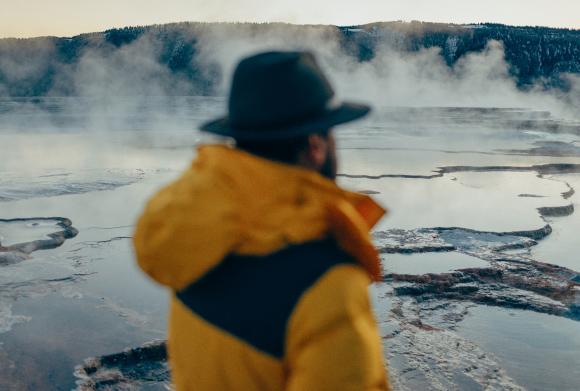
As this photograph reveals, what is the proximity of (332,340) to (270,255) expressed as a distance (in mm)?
129

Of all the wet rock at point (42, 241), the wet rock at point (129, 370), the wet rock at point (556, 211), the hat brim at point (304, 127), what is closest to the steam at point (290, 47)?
the wet rock at point (556, 211)

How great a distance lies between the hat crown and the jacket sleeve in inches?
8.8

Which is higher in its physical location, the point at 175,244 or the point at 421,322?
the point at 175,244

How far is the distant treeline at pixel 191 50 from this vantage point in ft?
129

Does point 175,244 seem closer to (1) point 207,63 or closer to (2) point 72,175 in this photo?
(2) point 72,175

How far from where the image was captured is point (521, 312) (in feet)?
10.8

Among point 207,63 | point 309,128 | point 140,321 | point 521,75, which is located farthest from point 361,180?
point 207,63

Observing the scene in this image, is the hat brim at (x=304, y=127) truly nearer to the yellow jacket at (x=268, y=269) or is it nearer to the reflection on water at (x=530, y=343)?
the yellow jacket at (x=268, y=269)

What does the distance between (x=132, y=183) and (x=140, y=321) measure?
4303mm

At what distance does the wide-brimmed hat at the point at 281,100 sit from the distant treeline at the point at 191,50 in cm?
3932


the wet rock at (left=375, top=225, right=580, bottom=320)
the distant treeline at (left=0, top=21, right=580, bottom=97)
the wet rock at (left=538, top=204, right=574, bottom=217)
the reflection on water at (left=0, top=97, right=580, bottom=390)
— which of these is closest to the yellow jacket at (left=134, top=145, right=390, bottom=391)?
the reflection on water at (left=0, top=97, right=580, bottom=390)

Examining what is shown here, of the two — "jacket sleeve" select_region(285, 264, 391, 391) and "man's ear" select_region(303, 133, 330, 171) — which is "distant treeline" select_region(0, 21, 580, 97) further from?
"jacket sleeve" select_region(285, 264, 391, 391)

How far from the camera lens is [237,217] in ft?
2.17

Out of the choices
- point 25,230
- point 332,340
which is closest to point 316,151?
point 332,340
